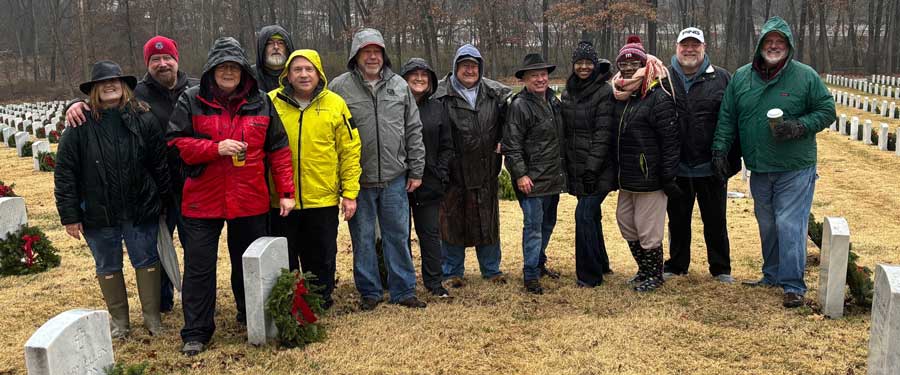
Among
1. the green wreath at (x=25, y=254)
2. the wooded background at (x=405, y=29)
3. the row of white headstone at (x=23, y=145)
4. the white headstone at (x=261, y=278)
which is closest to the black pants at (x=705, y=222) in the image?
the white headstone at (x=261, y=278)

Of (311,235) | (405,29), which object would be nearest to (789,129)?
(311,235)

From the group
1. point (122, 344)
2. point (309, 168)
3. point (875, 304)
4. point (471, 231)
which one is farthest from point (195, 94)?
point (875, 304)

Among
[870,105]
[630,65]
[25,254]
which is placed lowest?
[25,254]

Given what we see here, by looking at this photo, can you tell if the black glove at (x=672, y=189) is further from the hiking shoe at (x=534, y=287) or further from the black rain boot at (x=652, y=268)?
the hiking shoe at (x=534, y=287)

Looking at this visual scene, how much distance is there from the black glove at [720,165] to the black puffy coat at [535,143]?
1149 millimetres

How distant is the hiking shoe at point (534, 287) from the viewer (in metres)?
5.58

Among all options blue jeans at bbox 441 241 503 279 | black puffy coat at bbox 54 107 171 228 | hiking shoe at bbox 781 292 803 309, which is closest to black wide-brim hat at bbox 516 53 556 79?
blue jeans at bbox 441 241 503 279

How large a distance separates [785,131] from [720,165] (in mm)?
569

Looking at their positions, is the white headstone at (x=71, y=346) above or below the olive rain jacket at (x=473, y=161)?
below

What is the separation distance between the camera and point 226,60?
13.3 feet

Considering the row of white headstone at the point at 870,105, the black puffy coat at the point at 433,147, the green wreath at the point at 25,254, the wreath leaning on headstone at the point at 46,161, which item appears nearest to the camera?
the black puffy coat at the point at 433,147

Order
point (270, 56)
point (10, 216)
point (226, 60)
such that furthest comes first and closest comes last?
point (10, 216), point (270, 56), point (226, 60)

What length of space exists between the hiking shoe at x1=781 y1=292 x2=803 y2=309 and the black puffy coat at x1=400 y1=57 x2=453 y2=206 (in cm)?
259

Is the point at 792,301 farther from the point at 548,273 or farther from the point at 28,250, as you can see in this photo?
the point at 28,250
